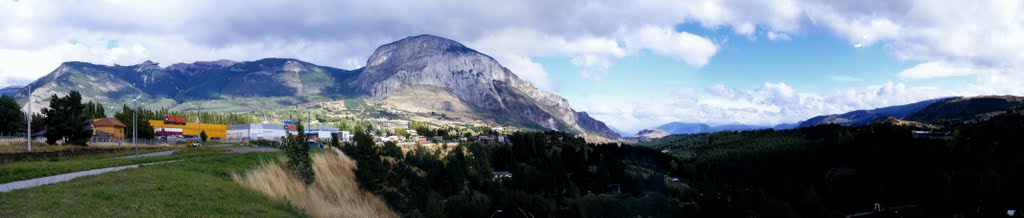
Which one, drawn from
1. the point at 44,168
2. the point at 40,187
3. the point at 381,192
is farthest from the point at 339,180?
the point at 40,187

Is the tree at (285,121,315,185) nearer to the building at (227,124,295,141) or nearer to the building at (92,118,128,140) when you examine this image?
the building at (92,118,128,140)

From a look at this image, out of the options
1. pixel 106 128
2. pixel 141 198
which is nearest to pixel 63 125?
pixel 106 128

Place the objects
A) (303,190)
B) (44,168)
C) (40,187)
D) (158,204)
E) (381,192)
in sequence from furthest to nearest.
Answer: (381,192) < (303,190) < (44,168) < (40,187) < (158,204)

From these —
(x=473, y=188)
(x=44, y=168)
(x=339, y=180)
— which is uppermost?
(x=44, y=168)

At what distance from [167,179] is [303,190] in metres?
11.8

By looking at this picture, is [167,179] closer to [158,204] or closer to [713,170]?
[158,204]

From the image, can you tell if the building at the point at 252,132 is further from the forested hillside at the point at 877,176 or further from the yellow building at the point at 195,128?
the forested hillside at the point at 877,176

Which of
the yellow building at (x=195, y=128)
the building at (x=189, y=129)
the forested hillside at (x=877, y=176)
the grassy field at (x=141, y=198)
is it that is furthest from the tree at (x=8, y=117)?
the forested hillside at (x=877, y=176)

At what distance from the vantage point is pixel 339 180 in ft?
181

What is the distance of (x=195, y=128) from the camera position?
497 feet

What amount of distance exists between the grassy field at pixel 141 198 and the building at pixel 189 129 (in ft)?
439

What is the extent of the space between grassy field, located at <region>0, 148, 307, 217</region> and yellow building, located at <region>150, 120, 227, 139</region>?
453 feet

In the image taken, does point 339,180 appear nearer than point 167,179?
No

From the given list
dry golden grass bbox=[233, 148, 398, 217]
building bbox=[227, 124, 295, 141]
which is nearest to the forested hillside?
dry golden grass bbox=[233, 148, 398, 217]
